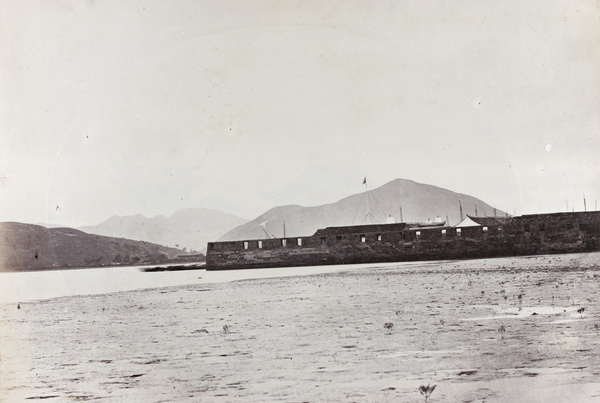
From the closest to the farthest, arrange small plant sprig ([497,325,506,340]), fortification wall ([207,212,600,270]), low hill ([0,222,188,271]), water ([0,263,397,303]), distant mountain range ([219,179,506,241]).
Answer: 1. small plant sprig ([497,325,506,340])
2. water ([0,263,397,303])
3. fortification wall ([207,212,600,270])
4. low hill ([0,222,188,271])
5. distant mountain range ([219,179,506,241])

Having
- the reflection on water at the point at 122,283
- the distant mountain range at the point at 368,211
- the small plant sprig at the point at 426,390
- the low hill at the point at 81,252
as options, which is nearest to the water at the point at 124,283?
the reflection on water at the point at 122,283

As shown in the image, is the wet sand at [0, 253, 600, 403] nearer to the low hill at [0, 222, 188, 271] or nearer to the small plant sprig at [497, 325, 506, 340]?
the small plant sprig at [497, 325, 506, 340]

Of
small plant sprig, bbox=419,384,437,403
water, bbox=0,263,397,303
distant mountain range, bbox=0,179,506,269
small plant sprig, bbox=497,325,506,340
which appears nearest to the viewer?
small plant sprig, bbox=419,384,437,403

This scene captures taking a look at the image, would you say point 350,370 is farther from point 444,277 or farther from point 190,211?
point 190,211

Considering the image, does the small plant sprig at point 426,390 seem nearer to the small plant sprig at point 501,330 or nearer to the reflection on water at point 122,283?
the small plant sprig at point 501,330

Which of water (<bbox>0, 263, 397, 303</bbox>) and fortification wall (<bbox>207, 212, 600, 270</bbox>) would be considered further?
fortification wall (<bbox>207, 212, 600, 270</bbox>)

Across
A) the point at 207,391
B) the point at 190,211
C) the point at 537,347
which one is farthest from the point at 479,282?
the point at 190,211

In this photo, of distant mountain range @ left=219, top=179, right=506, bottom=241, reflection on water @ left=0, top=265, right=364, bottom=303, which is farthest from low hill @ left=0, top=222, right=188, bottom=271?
reflection on water @ left=0, top=265, right=364, bottom=303

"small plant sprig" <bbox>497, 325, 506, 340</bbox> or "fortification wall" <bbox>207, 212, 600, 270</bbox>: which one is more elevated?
"fortification wall" <bbox>207, 212, 600, 270</bbox>
